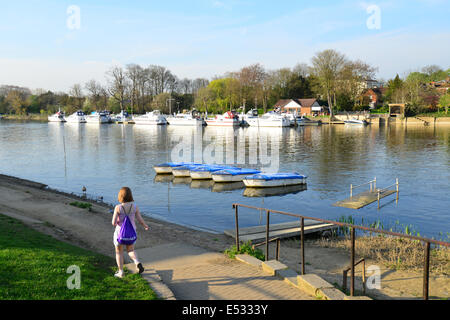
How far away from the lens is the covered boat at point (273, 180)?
92.2 ft

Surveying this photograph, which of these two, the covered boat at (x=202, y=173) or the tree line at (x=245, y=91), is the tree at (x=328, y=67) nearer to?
the tree line at (x=245, y=91)

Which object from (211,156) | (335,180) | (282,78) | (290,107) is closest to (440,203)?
(335,180)

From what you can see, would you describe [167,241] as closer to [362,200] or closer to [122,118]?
[362,200]

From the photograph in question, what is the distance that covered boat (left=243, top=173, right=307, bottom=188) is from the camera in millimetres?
28094

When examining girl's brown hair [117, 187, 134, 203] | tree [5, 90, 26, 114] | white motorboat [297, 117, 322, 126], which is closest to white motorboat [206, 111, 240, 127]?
white motorboat [297, 117, 322, 126]

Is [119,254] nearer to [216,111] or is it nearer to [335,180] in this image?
[335,180]

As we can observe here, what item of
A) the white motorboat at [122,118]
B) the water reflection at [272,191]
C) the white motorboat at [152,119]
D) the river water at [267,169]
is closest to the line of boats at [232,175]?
the water reflection at [272,191]

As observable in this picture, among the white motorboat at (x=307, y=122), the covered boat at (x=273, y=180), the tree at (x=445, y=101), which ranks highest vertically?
the tree at (x=445, y=101)

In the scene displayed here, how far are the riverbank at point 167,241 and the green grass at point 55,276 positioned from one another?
6.36ft

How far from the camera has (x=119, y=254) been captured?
27.9 feet

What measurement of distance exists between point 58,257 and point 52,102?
568 ft

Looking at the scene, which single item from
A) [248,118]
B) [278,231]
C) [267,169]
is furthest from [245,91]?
[278,231]

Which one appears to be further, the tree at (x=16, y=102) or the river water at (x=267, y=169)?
the tree at (x=16, y=102)

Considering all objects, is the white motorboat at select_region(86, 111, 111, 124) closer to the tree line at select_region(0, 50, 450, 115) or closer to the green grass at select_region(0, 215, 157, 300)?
the tree line at select_region(0, 50, 450, 115)
